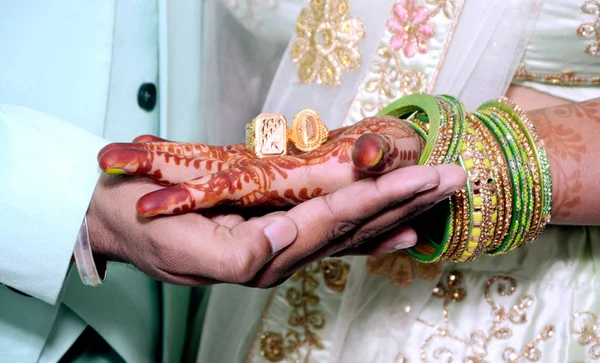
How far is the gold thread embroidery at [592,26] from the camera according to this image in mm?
814

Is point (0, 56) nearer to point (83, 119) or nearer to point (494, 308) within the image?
point (83, 119)

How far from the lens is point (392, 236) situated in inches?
29.1

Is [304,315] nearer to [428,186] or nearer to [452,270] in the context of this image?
[452,270]

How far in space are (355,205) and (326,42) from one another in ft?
1.32

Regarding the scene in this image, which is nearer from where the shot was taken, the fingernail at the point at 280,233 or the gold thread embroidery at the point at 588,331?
the fingernail at the point at 280,233

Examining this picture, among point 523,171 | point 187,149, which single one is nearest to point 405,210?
point 523,171

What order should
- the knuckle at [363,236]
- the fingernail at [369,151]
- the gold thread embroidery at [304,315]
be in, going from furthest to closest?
the gold thread embroidery at [304,315] < the knuckle at [363,236] < the fingernail at [369,151]

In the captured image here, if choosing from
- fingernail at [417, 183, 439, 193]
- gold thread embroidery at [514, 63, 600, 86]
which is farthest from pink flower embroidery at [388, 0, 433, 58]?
fingernail at [417, 183, 439, 193]

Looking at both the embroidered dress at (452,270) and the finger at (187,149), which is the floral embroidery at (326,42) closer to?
the embroidered dress at (452,270)

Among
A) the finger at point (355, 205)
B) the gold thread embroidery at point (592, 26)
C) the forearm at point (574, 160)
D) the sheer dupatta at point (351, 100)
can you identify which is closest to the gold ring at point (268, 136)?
the finger at point (355, 205)

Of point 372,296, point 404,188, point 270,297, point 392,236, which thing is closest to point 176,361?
point 270,297

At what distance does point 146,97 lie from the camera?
101cm

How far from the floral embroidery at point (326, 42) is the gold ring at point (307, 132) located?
0.21 metres

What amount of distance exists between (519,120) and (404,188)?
8.9 inches
